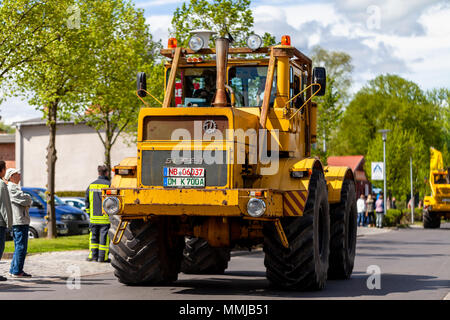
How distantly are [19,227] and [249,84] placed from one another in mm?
4359

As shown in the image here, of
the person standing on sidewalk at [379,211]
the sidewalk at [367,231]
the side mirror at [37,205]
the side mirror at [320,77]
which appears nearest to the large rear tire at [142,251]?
the side mirror at [320,77]

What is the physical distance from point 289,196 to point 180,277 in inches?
143

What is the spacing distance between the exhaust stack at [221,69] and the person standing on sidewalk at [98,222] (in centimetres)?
504

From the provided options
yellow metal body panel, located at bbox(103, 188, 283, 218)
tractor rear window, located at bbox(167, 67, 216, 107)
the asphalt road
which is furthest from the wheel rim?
yellow metal body panel, located at bbox(103, 188, 283, 218)

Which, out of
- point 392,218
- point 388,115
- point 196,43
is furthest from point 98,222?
point 388,115

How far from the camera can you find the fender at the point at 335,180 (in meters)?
13.6

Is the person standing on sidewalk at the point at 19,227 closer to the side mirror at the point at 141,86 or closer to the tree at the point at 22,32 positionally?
the side mirror at the point at 141,86

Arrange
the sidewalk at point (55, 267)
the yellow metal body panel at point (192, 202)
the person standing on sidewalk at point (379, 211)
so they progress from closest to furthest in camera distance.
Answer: the yellow metal body panel at point (192, 202), the sidewalk at point (55, 267), the person standing on sidewalk at point (379, 211)

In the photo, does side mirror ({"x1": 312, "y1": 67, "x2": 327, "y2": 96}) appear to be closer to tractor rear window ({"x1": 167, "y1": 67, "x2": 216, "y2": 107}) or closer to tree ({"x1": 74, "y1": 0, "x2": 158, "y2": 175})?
tractor rear window ({"x1": 167, "y1": 67, "x2": 216, "y2": 107})

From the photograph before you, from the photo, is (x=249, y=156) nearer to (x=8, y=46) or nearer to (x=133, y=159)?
(x=133, y=159)

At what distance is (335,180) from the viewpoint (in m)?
13.9

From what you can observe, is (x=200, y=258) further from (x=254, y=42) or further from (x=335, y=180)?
(x=254, y=42)

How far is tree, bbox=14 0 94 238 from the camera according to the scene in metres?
19.9
